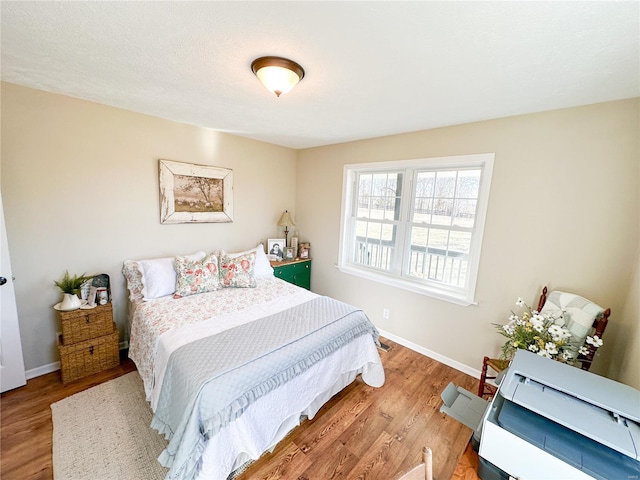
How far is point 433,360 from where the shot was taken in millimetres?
2689

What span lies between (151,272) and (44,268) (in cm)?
78

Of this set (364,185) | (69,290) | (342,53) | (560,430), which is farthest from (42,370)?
(364,185)

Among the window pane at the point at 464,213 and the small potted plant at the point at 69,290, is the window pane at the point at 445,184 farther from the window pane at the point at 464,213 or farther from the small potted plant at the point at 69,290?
the small potted plant at the point at 69,290

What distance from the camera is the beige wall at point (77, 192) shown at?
1975 millimetres

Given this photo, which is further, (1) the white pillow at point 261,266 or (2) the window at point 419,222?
(1) the white pillow at point 261,266

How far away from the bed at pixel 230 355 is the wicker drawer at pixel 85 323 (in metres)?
0.21

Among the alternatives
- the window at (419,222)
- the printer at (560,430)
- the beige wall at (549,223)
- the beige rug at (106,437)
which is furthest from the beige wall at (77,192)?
the printer at (560,430)

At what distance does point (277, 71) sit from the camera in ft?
4.67

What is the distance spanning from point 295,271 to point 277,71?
259 cm

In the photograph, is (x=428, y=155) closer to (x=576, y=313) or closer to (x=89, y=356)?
(x=576, y=313)

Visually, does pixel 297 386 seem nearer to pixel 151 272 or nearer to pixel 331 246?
pixel 151 272

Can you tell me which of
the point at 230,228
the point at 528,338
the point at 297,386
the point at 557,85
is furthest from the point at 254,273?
the point at 557,85

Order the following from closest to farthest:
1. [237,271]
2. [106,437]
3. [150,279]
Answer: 1. [106,437]
2. [150,279]
3. [237,271]

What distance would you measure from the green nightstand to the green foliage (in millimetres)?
1824
